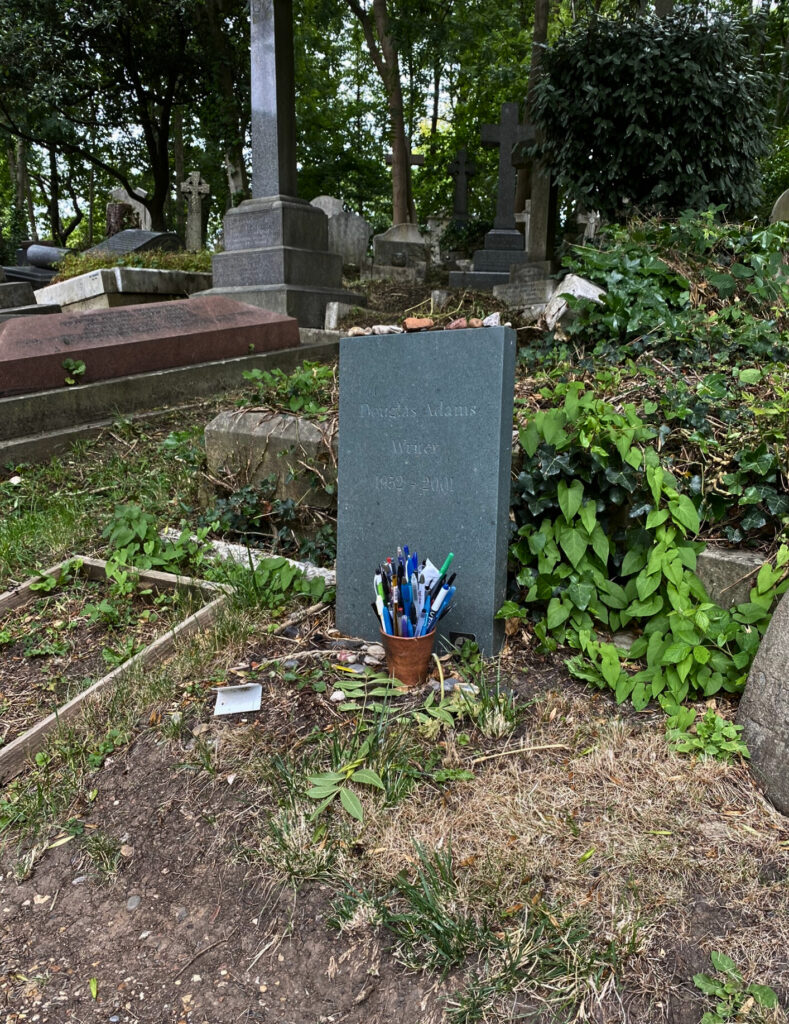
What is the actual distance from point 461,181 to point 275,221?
38.1ft

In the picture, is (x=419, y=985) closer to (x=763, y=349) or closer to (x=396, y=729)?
(x=396, y=729)

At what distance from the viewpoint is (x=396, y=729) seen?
2.28 meters

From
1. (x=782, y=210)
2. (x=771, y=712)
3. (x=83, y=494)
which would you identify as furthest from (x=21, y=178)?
(x=771, y=712)

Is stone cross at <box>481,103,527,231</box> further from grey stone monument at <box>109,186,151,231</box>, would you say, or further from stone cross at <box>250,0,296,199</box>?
grey stone monument at <box>109,186,151,231</box>

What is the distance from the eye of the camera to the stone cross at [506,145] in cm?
1344

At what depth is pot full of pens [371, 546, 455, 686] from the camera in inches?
98.5

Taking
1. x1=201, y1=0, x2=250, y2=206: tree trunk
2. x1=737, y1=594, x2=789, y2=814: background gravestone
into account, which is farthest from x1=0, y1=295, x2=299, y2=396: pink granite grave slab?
x1=201, y1=0, x2=250, y2=206: tree trunk

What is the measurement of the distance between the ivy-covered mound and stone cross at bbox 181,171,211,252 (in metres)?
17.9

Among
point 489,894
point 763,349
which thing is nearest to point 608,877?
point 489,894

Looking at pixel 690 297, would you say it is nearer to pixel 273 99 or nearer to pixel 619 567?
pixel 619 567

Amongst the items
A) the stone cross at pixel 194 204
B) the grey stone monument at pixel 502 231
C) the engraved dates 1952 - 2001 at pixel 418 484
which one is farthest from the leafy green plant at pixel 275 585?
the stone cross at pixel 194 204

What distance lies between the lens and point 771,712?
2.04 m

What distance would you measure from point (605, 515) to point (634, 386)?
0.82 m

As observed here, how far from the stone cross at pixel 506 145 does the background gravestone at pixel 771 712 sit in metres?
13.2
